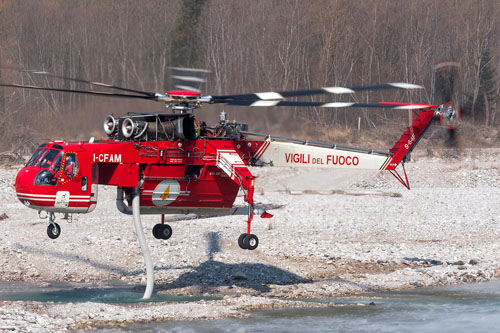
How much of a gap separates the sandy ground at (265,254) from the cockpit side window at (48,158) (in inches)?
133

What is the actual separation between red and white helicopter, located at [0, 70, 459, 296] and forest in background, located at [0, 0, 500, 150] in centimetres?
1255

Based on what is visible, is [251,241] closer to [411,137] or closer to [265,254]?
[411,137]

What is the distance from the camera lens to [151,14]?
145 ft

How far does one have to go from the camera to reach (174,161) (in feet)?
68.7

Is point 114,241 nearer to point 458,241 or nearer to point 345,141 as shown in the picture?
point 458,241

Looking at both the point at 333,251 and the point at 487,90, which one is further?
the point at 487,90

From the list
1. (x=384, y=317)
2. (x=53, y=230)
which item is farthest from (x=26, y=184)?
(x=384, y=317)

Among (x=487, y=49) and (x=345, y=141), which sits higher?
(x=487, y=49)

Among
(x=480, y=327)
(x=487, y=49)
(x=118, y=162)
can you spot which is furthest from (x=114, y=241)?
(x=487, y=49)

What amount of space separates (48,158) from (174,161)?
3.13m

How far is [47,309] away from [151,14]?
2751cm

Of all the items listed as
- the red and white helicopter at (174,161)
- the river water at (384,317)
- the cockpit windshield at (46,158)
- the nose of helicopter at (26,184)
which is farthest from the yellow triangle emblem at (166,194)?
the river water at (384,317)

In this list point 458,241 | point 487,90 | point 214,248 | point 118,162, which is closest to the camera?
point 118,162

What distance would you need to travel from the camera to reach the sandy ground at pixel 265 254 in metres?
20.4
